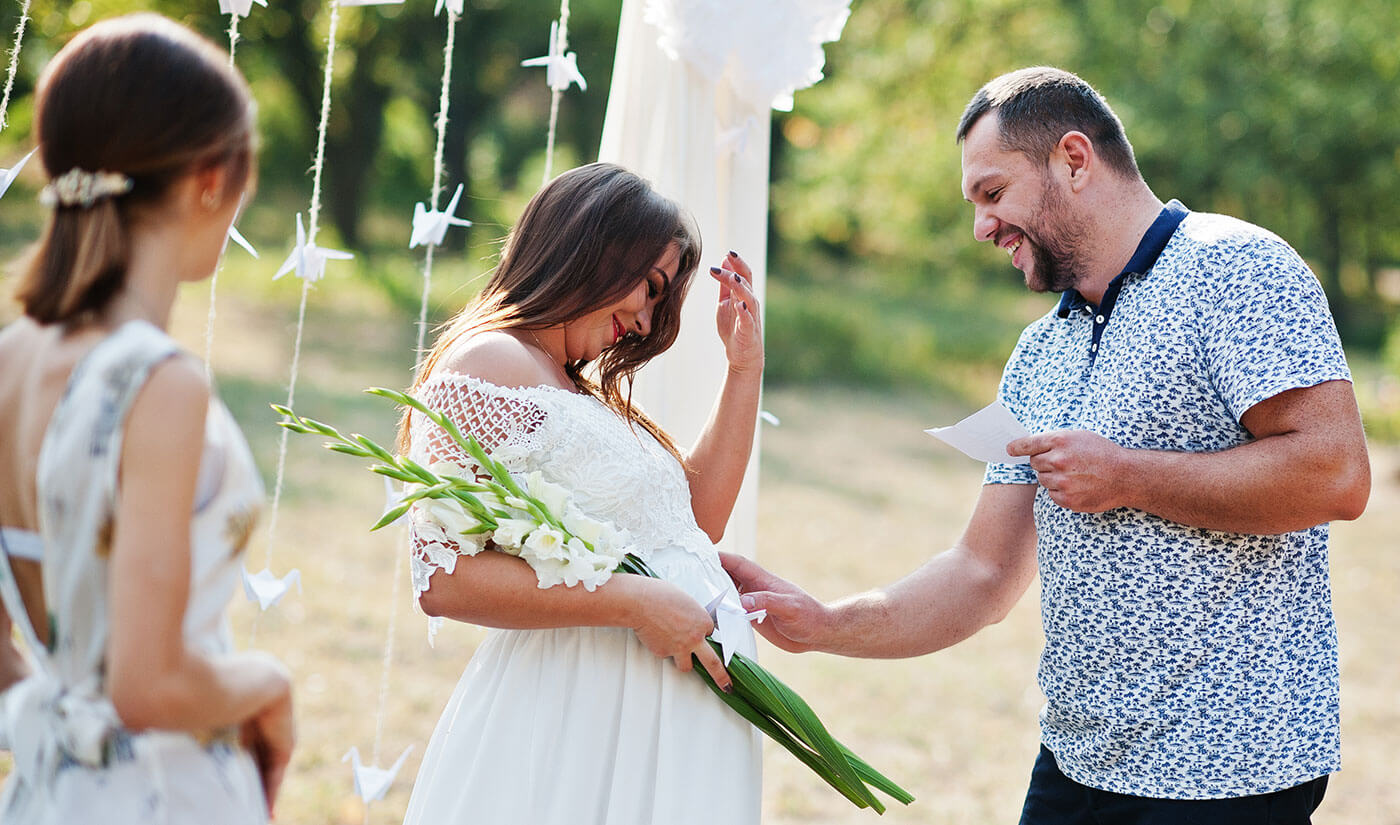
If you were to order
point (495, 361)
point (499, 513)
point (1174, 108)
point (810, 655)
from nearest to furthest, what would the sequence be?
1. point (499, 513)
2. point (495, 361)
3. point (810, 655)
4. point (1174, 108)

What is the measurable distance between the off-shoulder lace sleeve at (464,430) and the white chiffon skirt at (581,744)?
26 centimetres

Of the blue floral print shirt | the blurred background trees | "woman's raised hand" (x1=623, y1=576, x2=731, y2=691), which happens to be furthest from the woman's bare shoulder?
the blurred background trees

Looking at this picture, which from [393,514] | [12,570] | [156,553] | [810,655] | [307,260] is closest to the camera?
[156,553]

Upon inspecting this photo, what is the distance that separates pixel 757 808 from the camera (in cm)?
218

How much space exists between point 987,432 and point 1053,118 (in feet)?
2.12

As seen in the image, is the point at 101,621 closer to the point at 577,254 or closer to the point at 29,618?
the point at 29,618

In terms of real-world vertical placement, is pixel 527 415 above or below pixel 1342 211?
below

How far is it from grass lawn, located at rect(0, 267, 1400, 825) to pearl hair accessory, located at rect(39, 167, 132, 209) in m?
1.47

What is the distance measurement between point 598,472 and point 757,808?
2.21 ft

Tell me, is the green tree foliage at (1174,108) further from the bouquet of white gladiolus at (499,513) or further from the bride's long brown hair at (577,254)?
the bouquet of white gladiolus at (499,513)

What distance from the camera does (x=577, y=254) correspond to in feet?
7.07

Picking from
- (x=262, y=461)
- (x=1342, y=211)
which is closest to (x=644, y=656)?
(x=262, y=461)

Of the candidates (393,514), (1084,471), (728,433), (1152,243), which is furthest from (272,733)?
(1152,243)

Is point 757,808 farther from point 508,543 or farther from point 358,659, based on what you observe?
point 358,659
